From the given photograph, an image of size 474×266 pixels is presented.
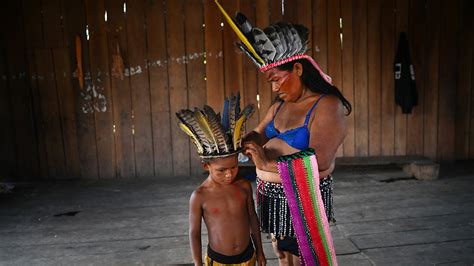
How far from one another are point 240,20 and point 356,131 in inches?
164

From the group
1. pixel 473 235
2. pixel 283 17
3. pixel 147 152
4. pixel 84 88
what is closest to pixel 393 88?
pixel 283 17

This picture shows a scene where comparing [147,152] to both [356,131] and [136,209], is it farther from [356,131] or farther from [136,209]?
[356,131]

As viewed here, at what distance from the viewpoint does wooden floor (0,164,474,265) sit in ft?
10.8

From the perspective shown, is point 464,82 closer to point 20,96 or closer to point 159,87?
point 159,87

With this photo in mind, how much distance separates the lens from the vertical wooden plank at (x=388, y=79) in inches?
233

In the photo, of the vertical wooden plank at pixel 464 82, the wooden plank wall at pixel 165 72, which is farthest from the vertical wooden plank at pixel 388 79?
the vertical wooden plank at pixel 464 82

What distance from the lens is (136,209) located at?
179 inches

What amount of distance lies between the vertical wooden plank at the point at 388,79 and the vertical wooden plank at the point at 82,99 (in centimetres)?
402

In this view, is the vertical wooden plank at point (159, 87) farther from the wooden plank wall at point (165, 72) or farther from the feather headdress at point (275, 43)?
the feather headdress at point (275, 43)

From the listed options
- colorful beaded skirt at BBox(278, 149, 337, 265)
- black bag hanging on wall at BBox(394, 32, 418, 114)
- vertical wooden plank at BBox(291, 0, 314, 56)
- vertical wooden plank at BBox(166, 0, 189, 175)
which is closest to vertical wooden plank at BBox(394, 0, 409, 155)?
black bag hanging on wall at BBox(394, 32, 418, 114)

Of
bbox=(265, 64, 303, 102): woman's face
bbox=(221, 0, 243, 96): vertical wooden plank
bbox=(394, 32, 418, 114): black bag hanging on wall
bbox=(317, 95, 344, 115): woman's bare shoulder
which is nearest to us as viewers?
bbox=(317, 95, 344, 115): woman's bare shoulder

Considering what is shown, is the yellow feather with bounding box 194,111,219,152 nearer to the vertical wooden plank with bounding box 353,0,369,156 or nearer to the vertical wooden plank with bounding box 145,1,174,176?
the vertical wooden plank with bounding box 145,1,174,176

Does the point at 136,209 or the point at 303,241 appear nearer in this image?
the point at 303,241

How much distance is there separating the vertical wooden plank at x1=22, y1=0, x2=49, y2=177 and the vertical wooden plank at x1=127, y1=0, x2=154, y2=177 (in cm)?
117
